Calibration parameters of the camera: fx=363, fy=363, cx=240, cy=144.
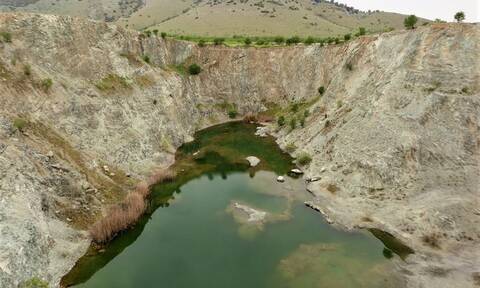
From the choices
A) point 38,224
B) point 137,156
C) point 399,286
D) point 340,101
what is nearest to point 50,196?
point 38,224

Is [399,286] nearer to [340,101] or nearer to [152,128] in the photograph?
[340,101]

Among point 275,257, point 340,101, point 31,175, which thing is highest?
point 340,101

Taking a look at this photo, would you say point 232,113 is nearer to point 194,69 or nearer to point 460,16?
point 194,69

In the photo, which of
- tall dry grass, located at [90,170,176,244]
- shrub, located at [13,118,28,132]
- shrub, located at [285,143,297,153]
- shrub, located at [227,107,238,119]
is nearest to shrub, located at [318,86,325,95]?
shrub, located at [285,143,297,153]

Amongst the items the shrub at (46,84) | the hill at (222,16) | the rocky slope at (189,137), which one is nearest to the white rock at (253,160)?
the rocky slope at (189,137)

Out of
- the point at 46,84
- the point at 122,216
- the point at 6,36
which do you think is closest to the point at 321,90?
the point at 122,216

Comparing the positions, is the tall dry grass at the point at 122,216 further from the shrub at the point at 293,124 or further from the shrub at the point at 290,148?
the shrub at the point at 293,124

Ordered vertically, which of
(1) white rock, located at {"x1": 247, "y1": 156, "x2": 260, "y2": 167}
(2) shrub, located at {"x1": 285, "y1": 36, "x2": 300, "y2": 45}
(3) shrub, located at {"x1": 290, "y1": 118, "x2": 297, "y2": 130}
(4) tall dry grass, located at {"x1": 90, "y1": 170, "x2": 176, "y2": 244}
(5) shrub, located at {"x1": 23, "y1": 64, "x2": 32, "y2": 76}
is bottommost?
(1) white rock, located at {"x1": 247, "y1": 156, "x2": 260, "y2": 167}

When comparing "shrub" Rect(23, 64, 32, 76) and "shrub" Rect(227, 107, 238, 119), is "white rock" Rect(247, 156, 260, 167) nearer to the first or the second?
"shrub" Rect(227, 107, 238, 119)

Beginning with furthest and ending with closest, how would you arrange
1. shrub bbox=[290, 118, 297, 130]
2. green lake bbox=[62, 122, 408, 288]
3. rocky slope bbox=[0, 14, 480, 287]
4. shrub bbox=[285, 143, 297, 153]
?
1. shrub bbox=[290, 118, 297, 130]
2. shrub bbox=[285, 143, 297, 153]
3. rocky slope bbox=[0, 14, 480, 287]
4. green lake bbox=[62, 122, 408, 288]
